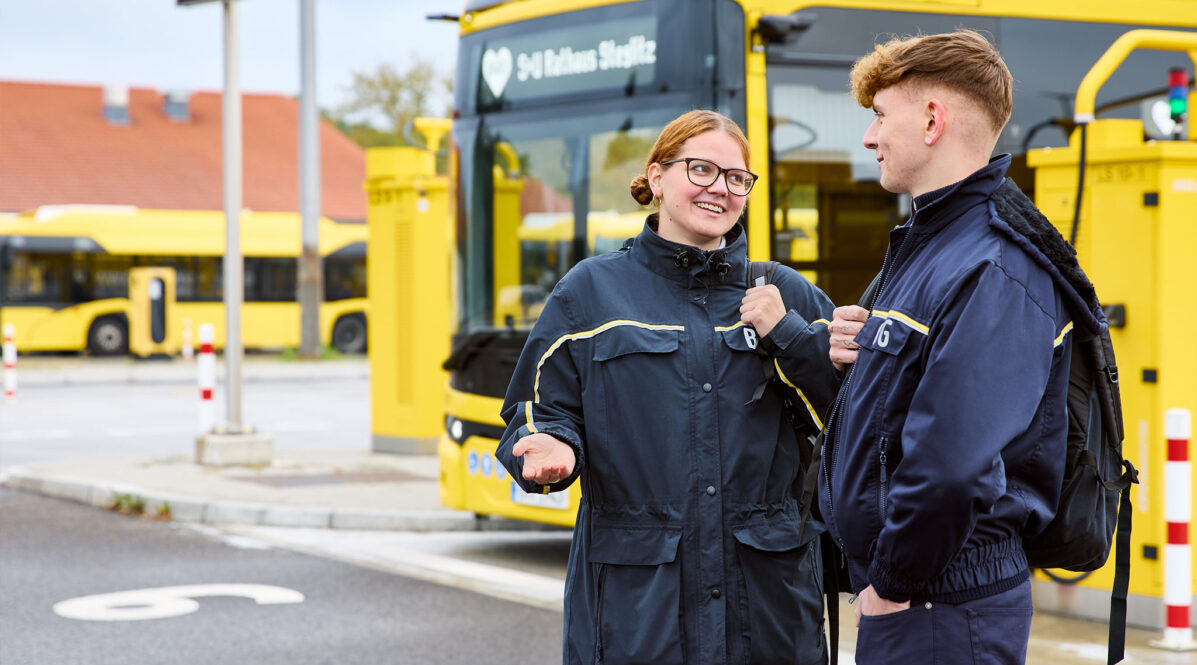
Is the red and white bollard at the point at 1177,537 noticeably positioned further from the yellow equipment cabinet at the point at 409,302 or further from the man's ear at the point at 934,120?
the yellow equipment cabinet at the point at 409,302

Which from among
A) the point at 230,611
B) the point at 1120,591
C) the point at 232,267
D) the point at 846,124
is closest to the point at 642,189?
the point at 1120,591

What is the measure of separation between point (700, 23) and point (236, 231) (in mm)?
6085

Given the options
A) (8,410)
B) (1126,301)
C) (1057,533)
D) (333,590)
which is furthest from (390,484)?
(8,410)

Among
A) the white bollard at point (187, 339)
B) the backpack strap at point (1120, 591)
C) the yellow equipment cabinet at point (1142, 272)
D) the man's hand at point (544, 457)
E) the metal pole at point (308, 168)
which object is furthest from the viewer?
the white bollard at point (187, 339)

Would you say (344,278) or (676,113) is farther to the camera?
(344,278)

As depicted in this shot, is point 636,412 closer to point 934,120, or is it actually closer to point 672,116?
point 934,120

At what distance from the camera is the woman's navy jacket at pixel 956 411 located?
222 cm

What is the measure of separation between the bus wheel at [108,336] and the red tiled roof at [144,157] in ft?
31.9

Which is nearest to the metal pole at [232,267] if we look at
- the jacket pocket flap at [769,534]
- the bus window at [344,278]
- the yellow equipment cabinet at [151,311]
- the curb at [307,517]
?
the curb at [307,517]

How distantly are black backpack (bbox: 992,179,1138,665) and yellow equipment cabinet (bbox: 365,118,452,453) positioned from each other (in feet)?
34.6

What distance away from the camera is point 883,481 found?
2.38 metres

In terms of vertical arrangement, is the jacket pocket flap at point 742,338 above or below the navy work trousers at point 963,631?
above

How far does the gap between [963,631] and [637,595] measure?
0.75m

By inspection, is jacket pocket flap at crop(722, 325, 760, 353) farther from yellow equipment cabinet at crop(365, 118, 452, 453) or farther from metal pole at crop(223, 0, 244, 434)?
yellow equipment cabinet at crop(365, 118, 452, 453)
